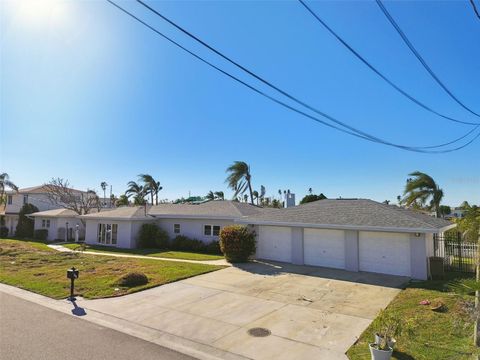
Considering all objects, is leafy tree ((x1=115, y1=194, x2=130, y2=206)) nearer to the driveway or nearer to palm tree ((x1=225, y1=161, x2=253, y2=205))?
palm tree ((x1=225, y1=161, x2=253, y2=205))

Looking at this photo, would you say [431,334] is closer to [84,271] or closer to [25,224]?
[84,271]

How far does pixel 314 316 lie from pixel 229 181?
1354 inches

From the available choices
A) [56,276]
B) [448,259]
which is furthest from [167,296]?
[448,259]

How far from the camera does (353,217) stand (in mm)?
16719

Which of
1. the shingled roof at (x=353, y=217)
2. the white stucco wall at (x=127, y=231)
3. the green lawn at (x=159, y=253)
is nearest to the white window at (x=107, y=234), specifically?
the white stucco wall at (x=127, y=231)

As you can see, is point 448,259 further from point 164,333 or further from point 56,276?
point 56,276

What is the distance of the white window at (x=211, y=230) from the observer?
23567mm

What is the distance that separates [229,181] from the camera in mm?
43344

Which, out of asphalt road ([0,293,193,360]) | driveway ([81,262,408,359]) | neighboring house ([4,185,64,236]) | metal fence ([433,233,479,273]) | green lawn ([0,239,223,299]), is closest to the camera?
asphalt road ([0,293,193,360])

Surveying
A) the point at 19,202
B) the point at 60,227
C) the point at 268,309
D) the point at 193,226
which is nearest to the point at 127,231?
the point at 193,226

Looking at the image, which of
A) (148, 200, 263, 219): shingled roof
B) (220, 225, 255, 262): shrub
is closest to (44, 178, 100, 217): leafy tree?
(148, 200, 263, 219): shingled roof

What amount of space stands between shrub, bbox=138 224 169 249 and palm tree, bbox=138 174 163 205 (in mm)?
36081

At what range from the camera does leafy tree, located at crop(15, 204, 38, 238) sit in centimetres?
3659

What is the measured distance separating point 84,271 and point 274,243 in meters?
10.1
